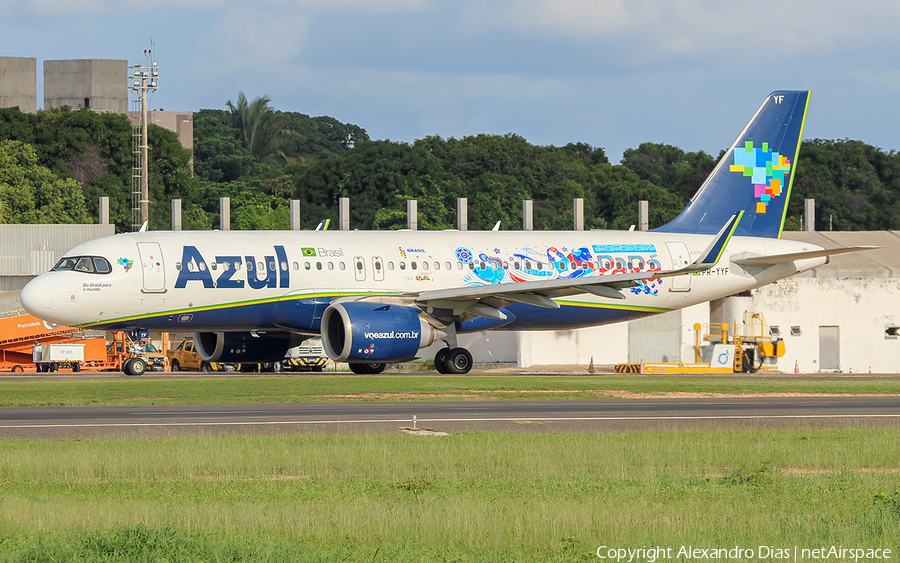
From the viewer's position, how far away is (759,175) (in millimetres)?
40281

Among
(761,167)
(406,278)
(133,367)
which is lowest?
(133,367)

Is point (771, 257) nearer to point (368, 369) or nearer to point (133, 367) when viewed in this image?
point (368, 369)

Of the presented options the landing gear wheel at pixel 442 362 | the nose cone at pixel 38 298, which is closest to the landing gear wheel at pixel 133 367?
the nose cone at pixel 38 298

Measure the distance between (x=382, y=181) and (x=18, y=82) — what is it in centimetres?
5489

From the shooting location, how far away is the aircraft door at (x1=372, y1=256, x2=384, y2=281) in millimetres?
33688

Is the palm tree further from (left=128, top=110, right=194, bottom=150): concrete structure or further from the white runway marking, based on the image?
the white runway marking

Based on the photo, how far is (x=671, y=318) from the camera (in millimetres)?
48969

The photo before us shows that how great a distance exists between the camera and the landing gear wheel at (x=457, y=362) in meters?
34.4

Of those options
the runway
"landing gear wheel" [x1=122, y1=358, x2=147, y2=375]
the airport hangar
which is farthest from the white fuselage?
the airport hangar

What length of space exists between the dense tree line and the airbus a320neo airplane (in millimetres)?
46812

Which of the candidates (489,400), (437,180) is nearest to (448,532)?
(489,400)

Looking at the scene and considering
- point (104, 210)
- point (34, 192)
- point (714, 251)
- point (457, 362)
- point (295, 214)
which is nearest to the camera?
point (714, 251)

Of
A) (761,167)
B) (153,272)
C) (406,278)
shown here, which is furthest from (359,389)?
(761,167)

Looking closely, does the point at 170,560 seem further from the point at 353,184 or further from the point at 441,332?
the point at 353,184
